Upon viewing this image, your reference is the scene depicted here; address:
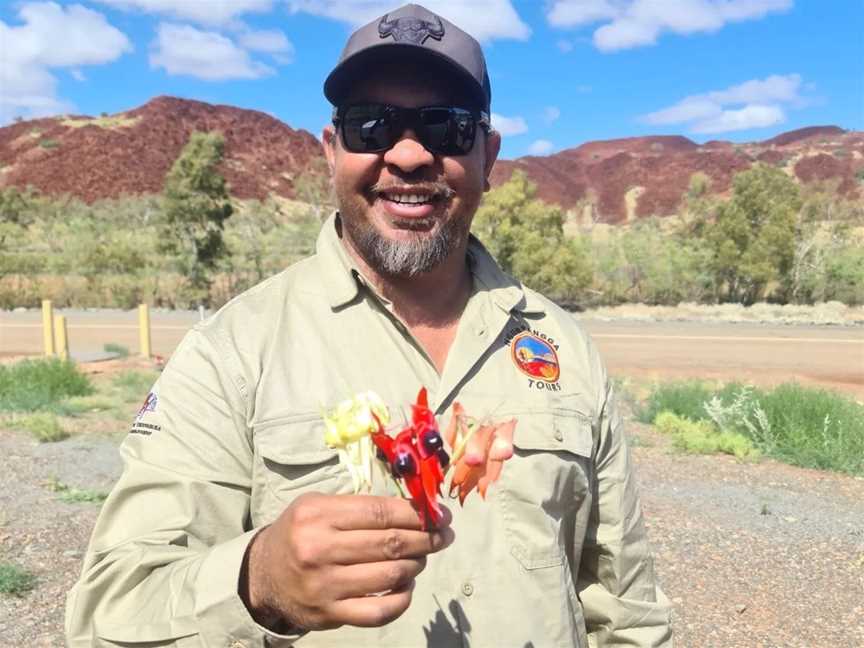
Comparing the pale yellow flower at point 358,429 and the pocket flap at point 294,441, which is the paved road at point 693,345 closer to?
the pocket flap at point 294,441

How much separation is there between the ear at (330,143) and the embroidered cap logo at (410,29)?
30 centimetres

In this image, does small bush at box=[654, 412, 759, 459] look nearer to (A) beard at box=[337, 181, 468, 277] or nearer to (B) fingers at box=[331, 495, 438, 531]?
(A) beard at box=[337, 181, 468, 277]

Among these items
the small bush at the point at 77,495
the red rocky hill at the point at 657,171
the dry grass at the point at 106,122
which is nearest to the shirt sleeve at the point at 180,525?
the small bush at the point at 77,495

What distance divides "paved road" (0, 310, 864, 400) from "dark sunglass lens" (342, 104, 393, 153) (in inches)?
453

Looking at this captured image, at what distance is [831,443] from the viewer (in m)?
8.05

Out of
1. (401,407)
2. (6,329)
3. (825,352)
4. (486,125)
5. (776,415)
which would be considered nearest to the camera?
(401,407)

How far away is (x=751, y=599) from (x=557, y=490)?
153 inches

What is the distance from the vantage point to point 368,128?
1.96 meters

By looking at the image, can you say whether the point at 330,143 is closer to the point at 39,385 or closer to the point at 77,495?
the point at 77,495

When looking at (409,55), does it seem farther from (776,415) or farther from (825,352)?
(825,352)

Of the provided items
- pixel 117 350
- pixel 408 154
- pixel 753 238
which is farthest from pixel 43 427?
pixel 753 238

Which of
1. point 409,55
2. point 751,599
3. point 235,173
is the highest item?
point 235,173

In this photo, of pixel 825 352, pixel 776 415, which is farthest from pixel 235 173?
pixel 776 415

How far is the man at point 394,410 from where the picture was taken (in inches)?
50.8
